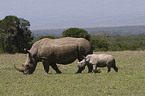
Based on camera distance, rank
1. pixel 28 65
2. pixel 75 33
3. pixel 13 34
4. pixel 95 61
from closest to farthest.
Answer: pixel 95 61 < pixel 28 65 < pixel 13 34 < pixel 75 33

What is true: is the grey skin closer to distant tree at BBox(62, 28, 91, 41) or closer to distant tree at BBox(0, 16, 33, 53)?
distant tree at BBox(0, 16, 33, 53)

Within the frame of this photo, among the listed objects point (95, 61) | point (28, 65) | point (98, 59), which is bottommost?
point (28, 65)

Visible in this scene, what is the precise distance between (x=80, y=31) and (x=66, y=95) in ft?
151

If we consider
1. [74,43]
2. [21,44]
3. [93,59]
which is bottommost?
[21,44]

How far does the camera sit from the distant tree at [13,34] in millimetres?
45594

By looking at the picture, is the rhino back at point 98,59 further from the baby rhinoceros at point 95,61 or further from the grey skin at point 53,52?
the grey skin at point 53,52

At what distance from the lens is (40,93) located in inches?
354

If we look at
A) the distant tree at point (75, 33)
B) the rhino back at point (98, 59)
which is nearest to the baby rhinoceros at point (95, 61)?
the rhino back at point (98, 59)

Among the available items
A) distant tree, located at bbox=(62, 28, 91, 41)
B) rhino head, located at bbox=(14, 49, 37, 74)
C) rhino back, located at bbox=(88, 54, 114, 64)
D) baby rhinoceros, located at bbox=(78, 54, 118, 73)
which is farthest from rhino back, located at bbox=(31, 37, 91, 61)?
distant tree, located at bbox=(62, 28, 91, 41)

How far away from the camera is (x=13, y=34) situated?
4581 centimetres

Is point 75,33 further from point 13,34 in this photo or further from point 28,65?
point 28,65

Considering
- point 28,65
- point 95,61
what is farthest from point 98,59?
point 28,65

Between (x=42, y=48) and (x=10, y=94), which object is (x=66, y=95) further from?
→ (x=42, y=48)

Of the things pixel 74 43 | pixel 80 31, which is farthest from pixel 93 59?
pixel 80 31
